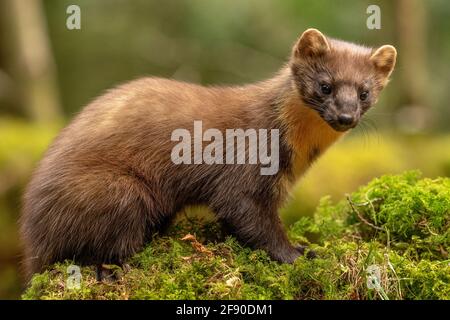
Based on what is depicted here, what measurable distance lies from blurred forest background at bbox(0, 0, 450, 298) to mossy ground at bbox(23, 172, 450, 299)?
1207 mm

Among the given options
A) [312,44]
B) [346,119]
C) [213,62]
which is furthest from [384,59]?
[213,62]

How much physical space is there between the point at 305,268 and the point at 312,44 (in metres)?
2.17

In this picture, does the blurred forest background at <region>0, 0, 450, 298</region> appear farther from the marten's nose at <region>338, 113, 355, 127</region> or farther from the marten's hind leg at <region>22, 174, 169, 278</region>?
the marten's hind leg at <region>22, 174, 169, 278</region>

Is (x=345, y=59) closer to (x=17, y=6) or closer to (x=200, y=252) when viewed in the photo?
(x=200, y=252)

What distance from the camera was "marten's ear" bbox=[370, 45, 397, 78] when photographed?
7.08 m

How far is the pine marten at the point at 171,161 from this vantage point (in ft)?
21.0

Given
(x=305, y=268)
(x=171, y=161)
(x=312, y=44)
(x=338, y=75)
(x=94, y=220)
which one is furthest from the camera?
(x=312, y=44)

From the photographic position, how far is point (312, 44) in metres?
6.97

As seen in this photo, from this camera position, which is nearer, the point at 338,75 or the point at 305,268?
the point at 305,268

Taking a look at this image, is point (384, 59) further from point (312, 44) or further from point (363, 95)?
point (312, 44)

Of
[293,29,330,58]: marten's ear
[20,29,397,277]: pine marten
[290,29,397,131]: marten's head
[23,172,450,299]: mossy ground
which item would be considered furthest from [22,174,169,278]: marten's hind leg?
[293,29,330,58]: marten's ear

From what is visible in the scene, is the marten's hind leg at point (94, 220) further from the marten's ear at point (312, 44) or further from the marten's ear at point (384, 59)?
the marten's ear at point (384, 59)

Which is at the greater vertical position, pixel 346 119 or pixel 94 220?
pixel 346 119
